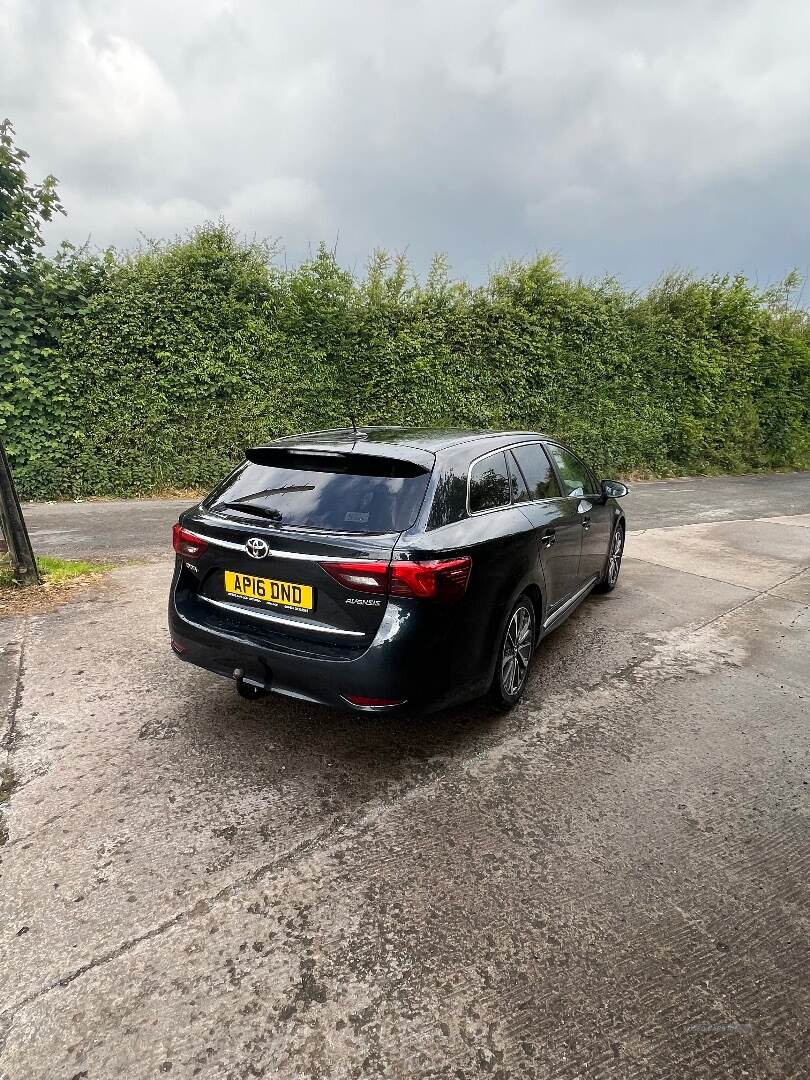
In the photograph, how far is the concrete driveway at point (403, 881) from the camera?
1.69 meters

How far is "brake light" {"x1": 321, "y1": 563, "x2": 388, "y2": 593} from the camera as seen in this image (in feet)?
8.45

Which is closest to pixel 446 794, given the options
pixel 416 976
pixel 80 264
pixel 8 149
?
pixel 416 976

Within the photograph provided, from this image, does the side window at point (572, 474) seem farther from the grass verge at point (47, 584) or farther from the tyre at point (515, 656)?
the grass verge at point (47, 584)

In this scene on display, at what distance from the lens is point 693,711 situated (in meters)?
3.56

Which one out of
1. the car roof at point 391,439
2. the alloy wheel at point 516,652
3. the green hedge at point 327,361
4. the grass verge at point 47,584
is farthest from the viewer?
the green hedge at point 327,361

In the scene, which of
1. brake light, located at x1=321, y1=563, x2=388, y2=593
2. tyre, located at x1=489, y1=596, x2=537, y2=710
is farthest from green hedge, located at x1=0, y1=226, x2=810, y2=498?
brake light, located at x1=321, y1=563, x2=388, y2=593

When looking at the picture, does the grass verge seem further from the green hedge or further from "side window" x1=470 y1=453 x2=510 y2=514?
the green hedge

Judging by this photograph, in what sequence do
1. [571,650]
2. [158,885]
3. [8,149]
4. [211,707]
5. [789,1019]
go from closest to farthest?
[789,1019] < [158,885] < [211,707] < [571,650] < [8,149]

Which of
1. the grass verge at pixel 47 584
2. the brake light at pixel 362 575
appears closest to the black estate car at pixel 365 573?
the brake light at pixel 362 575

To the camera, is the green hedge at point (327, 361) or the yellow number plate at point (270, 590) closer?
the yellow number plate at point (270, 590)

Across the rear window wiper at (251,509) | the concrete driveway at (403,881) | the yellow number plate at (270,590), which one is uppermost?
the rear window wiper at (251,509)

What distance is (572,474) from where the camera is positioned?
482cm

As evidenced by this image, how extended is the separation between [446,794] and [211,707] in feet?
4.73

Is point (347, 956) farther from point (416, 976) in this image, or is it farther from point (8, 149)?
point (8, 149)
